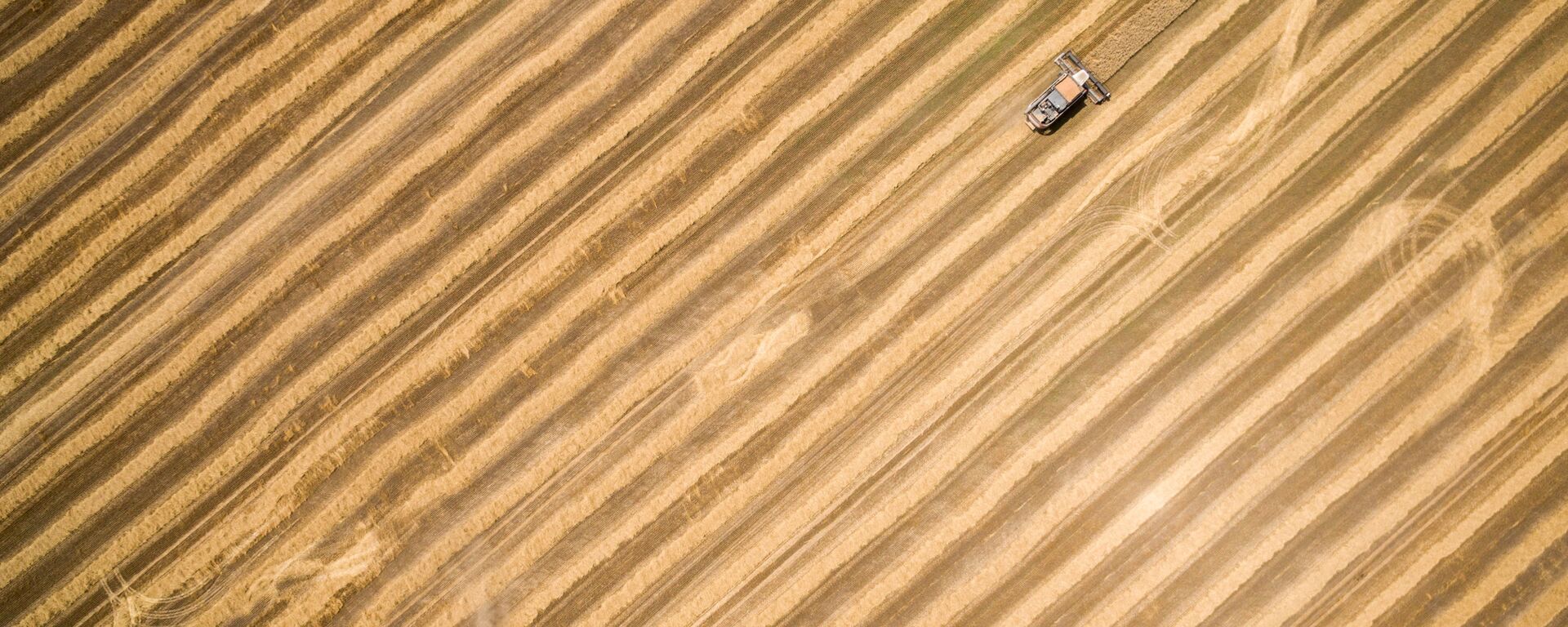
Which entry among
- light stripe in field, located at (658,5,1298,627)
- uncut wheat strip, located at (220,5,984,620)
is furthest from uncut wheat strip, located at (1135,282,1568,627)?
uncut wheat strip, located at (220,5,984,620)

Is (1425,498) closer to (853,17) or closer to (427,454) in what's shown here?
(853,17)

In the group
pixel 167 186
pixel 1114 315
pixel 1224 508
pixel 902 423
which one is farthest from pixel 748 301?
pixel 167 186

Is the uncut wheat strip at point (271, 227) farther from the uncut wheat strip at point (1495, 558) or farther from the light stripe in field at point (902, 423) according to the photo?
the uncut wheat strip at point (1495, 558)

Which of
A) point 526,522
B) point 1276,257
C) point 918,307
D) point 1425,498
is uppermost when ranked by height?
point 526,522

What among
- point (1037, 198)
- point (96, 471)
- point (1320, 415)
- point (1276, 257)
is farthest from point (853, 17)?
point (96, 471)

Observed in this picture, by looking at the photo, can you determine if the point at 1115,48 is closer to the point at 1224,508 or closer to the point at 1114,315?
the point at 1114,315

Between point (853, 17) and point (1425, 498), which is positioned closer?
point (1425, 498)
